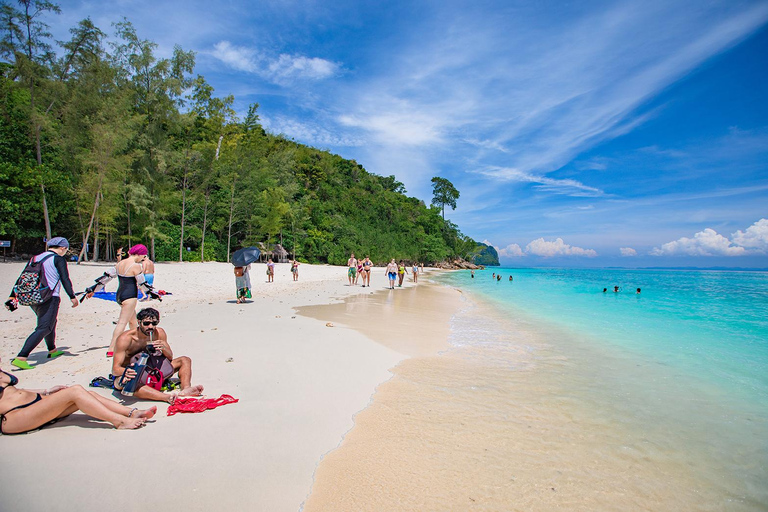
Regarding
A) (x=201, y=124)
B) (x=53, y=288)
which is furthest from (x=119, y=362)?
(x=201, y=124)

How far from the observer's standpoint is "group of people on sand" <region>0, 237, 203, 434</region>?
117 inches

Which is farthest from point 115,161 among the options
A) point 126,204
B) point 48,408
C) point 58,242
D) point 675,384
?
point 675,384

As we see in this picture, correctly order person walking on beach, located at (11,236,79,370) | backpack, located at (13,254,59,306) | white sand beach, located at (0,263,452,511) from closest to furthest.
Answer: white sand beach, located at (0,263,452,511) → backpack, located at (13,254,59,306) → person walking on beach, located at (11,236,79,370)

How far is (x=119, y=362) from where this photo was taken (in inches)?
155

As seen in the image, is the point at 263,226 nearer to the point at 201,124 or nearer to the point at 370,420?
the point at 201,124

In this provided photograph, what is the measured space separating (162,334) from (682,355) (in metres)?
10.3

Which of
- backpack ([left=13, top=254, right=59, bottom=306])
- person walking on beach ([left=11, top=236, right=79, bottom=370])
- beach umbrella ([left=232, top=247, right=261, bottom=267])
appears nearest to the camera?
backpack ([left=13, top=254, right=59, bottom=306])

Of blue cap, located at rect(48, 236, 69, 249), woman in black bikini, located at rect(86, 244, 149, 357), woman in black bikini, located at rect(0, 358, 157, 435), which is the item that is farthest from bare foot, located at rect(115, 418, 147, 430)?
blue cap, located at rect(48, 236, 69, 249)

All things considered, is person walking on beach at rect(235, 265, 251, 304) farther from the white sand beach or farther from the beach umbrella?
the white sand beach

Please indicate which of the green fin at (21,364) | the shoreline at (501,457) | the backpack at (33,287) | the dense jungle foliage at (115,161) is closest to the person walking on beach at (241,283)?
the backpack at (33,287)

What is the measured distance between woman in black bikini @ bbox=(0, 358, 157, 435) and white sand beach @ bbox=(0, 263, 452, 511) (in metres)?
0.10

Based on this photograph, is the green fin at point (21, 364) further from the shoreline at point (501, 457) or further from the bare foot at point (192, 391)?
the shoreline at point (501, 457)

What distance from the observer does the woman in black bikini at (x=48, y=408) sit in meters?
2.91

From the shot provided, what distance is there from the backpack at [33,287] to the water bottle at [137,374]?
261 cm
